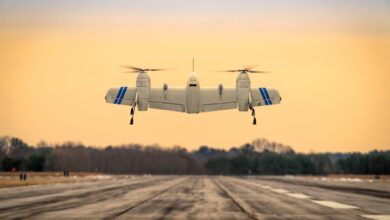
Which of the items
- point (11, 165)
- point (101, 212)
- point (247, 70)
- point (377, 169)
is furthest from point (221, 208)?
point (377, 169)

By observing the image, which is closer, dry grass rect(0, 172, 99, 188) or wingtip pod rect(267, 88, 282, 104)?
wingtip pod rect(267, 88, 282, 104)

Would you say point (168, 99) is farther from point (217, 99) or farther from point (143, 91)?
point (217, 99)

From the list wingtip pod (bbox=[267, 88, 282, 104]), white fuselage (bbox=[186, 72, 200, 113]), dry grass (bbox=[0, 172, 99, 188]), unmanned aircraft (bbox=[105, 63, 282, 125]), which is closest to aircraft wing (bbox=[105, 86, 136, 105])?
unmanned aircraft (bbox=[105, 63, 282, 125])

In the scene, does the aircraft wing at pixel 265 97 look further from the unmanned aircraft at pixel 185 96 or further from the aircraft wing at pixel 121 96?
the aircraft wing at pixel 121 96

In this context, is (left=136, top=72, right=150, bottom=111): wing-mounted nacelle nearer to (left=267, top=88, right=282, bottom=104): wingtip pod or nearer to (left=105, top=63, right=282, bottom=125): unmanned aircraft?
(left=105, top=63, right=282, bottom=125): unmanned aircraft

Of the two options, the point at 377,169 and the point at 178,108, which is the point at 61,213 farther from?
the point at 377,169

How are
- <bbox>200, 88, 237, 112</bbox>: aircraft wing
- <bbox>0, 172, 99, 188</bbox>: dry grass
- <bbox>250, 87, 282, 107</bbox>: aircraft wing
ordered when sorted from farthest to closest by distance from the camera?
<bbox>0, 172, 99, 188</bbox>: dry grass < <bbox>250, 87, 282, 107</bbox>: aircraft wing < <bbox>200, 88, 237, 112</bbox>: aircraft wing

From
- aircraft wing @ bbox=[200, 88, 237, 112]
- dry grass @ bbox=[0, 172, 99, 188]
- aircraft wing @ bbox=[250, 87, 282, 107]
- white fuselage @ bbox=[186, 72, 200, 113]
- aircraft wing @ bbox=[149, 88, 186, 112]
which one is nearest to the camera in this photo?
white fuselage @ bbox=[186, 72, 200, 113]
